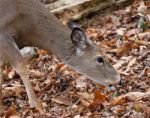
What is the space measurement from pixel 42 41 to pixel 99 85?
976 mm

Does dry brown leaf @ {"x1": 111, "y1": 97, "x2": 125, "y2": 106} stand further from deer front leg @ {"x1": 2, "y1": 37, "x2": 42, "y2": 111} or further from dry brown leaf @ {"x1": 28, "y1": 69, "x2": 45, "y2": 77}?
dry brown leaf @ {"x1": 28, "y1": 69, "x2": 45, "y2": 77}

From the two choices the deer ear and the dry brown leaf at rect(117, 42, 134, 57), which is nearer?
the deer ear

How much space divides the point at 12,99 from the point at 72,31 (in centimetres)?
A: 135

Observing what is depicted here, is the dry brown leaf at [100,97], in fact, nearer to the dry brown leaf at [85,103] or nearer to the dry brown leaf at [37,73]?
the dry brown leaf at [85,103]

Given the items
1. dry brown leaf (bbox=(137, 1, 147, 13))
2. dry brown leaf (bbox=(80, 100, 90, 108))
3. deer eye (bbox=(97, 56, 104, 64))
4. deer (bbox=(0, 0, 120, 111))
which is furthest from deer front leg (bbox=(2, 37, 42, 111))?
dry brown leaf (bbox=(137, 1, 147, 13))

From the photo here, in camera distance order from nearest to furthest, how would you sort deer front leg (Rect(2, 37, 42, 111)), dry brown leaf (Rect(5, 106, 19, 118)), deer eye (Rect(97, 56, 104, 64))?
dry brown leaf (Rect(5, 106, 19, 118)), deer front leg (Rect(2, 37, 42, 111)), deer eye (Rect(97, 56, 104, 64))

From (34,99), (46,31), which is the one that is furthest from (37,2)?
(34,99)

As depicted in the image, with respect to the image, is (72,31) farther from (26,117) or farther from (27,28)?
(26,117)

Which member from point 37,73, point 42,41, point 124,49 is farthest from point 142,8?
point 42,41

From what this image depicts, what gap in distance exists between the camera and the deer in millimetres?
7461

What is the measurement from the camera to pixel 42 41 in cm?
775

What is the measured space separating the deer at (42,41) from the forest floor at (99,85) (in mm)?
244

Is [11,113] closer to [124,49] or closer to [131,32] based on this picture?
[124,49]

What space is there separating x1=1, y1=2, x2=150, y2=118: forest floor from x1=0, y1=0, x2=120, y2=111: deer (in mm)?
244
